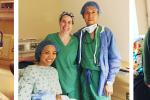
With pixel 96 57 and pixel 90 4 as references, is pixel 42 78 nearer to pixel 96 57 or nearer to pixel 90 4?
pixel 96 57

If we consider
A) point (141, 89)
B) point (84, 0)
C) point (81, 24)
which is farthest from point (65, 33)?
point (141, 89)

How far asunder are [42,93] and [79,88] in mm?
193

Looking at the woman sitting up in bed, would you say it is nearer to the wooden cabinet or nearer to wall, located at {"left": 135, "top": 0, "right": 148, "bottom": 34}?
the wooden cabinet

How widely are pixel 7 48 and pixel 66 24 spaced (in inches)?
12.9

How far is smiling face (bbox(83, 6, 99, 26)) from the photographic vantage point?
4.30 feet

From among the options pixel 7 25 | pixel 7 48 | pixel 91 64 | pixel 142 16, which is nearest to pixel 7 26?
pixel 7 25

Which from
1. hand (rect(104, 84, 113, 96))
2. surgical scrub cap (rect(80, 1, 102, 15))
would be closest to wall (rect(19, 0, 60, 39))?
surgical scrub cap (rect(80, 1, 102, 15))

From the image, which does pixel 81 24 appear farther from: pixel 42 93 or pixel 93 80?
pixel 42 93

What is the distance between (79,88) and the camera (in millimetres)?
1333

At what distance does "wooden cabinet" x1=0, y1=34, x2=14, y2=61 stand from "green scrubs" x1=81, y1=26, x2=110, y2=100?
0.36 meters

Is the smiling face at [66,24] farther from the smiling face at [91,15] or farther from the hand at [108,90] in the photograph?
the hand at [108,90]

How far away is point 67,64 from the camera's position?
51.2 inches

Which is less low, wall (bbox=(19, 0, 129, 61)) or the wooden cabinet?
wall (bbox=(19, 0, 129, 61))

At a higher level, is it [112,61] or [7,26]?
[7,26]
